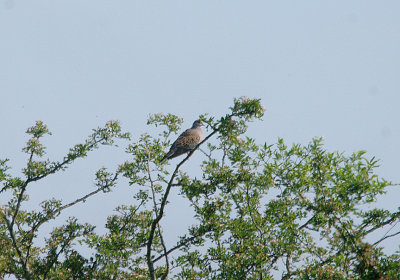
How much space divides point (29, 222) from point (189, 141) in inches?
175

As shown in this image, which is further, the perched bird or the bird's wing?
the bird's wing

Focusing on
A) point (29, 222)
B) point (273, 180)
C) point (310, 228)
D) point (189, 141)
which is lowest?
point (310, 228)

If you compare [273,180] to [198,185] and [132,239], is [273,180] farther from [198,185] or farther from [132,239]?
[132,239]

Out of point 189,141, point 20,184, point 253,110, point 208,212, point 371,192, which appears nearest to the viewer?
point 371,192

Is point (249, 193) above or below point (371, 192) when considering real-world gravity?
above

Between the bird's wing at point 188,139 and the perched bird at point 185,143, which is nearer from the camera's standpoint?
the perched bird at point 185,143

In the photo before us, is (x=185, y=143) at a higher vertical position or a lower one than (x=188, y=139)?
lower

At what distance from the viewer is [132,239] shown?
1075 centimetres

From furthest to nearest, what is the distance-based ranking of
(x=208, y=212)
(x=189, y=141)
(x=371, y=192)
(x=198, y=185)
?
(x=189, y=141)
(x=208, y=212)
(x=198, y=185)
(x=371, y=192)

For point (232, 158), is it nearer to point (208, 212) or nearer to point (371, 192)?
point (208, 212)

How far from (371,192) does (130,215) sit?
5.60 metres

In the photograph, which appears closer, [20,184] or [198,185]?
[198,185]

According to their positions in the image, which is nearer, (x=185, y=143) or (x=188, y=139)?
(x=185, y=143)

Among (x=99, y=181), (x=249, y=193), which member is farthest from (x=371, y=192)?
(x=99, y=181)
